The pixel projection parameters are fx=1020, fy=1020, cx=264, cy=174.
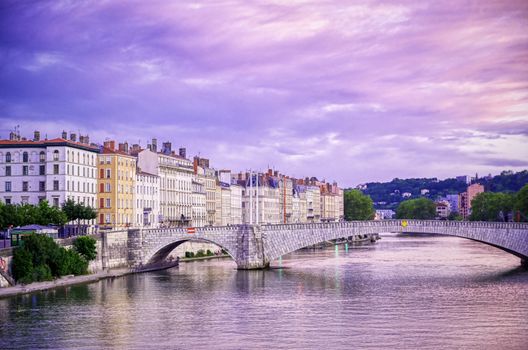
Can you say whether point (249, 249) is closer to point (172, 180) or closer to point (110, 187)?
point (110, 187)

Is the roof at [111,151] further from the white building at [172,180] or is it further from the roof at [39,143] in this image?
the white building at [172,180]

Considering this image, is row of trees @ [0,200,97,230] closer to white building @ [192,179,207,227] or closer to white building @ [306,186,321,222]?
white building @ [192,179,207,227]

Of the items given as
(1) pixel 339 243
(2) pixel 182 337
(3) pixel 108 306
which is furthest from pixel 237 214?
(2) pixel 182 337

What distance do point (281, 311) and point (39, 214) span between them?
24.2 m

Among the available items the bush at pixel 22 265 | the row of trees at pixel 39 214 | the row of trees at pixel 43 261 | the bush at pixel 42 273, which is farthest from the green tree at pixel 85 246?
the bush at pixel 22 265

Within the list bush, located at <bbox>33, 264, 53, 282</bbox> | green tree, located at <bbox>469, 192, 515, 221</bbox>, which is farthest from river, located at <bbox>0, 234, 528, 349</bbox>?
green tree, located at <bbox>469, 192, 515, 221</bbox>

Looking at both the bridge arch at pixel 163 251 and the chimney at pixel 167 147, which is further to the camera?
the chimney at pixel 167 147

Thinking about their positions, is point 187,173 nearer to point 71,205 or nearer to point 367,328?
point 71,205

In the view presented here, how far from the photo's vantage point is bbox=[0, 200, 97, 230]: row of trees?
6800 centimetres

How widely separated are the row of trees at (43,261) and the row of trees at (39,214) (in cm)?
400

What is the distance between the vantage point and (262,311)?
52781 mm

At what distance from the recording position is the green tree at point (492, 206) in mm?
149500

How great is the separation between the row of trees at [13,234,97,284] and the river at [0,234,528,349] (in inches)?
73.0

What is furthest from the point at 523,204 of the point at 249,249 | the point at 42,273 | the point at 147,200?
the point at 42,273
